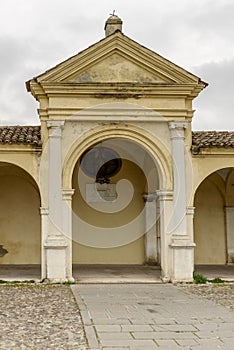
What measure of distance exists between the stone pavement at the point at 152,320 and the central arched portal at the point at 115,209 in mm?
4663

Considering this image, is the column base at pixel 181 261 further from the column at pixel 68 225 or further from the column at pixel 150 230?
the column at pixel 150 230

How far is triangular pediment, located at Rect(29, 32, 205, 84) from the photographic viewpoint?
43.3ft

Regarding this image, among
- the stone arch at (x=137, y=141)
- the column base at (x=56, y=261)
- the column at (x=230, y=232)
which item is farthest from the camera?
the column at (x=230, y=232)

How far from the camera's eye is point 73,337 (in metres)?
6.96

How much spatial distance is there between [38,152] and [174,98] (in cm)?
374

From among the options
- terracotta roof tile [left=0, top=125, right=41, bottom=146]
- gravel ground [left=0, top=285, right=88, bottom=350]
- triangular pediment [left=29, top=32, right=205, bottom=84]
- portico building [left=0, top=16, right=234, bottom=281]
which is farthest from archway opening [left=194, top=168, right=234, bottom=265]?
gravel ground [left=0, top=285, right=88, bottom=350]

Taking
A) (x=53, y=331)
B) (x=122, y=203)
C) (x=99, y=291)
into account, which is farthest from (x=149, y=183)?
(x=53, y=331)

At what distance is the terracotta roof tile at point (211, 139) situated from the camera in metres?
13.4

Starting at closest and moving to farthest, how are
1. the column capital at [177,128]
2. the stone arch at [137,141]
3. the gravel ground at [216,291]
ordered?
the gravel ground at [216,291]
the stone arch at [137,141]
the column capital at [177,128]

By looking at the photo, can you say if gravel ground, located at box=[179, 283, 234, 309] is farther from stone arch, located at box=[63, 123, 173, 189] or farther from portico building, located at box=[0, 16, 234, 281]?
stone arch, located at box=[63, 123, 173, 189]

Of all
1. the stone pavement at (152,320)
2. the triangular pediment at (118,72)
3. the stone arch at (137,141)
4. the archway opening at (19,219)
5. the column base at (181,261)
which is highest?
A: the triangular pediment at (118,72)

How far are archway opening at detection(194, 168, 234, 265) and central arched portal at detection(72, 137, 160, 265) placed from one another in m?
1.66

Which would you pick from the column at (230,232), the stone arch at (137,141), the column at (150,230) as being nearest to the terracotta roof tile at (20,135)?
the stone arch at (137,141)

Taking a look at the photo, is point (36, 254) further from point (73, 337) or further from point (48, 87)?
point (73, 337)
